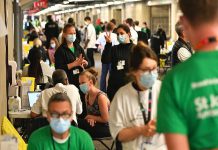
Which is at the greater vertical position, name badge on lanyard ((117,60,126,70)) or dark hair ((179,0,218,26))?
dark hair ((179,0,218,26))

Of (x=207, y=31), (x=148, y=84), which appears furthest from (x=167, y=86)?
(x=148, y=84)

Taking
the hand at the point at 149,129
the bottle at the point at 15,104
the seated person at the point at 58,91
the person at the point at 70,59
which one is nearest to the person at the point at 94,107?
the seated person at the point at 58,91

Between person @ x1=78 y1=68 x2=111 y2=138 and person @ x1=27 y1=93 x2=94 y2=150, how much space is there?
6.41 feet

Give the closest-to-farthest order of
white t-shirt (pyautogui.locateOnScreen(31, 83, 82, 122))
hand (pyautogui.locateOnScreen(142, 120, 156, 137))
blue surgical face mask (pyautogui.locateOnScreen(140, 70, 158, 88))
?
hand (pyautogui.locateOnScreen(142, 120, 156, 137)) < blue surgical face mask (pyautogui.locateOnScreen(140, 70, 158, 88)) < white t-shirt (pyautogui.locateOnScreen(31, 83, 82, 122))

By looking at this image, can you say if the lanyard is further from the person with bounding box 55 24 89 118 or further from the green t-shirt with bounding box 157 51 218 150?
the person with bounding box 55 24 89 118

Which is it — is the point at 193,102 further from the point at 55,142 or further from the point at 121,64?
the point at 121,64

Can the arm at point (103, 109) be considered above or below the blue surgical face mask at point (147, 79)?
below

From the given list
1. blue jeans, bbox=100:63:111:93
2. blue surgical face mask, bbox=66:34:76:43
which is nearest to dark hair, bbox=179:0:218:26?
blue surgical face mask, bbox=66:34:76:43

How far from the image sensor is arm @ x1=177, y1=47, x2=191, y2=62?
6.19 meters

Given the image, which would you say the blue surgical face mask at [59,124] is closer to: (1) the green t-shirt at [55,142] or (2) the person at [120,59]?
(1) the green t-shirt at [55,142]

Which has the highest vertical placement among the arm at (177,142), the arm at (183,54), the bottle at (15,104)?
the arm at (183,54)

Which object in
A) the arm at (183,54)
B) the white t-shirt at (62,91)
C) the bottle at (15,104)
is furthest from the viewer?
the bottle at (15,104)

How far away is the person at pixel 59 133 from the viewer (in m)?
3.33

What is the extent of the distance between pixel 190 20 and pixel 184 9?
4 cm
